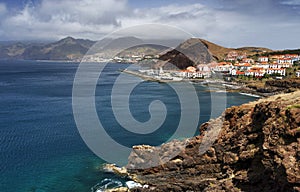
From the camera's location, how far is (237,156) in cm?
1777

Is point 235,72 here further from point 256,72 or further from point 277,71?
point 277,71

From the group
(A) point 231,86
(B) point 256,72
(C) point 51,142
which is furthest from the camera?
(B) point 256,72

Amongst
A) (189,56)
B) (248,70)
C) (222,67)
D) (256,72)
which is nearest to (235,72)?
(248,70)

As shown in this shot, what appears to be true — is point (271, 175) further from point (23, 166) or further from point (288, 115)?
point (23, 166)

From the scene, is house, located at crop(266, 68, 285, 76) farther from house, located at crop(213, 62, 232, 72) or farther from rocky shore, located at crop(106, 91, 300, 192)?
rocky shore, located at crop(106, 91, 300, 192)

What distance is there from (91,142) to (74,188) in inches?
381

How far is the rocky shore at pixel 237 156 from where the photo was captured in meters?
14.1

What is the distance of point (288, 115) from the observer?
49.6 ft

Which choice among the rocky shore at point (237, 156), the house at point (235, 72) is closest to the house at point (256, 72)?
the house at point (235, 72)

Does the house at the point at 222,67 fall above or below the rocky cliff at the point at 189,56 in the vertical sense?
below

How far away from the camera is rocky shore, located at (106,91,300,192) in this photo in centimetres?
1408

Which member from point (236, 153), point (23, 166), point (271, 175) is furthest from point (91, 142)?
point (271, 175)

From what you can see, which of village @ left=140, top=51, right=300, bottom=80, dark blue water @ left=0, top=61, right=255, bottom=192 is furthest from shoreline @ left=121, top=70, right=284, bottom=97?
village @ left=140, top=51, right=300, bottom=80

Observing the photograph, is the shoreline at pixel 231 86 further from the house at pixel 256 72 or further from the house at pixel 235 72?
the house at pixel 256 72
